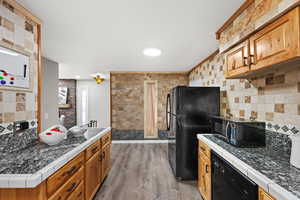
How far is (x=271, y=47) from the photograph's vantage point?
1.18m

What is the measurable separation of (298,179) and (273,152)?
22.7 inches

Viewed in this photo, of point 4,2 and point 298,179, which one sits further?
point 4,2

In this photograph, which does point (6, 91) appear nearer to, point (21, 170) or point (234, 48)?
point (21, 170)

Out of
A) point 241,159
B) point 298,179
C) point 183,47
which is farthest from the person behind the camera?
point 183,47

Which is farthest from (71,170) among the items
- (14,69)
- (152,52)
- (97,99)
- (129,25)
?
(97,99)

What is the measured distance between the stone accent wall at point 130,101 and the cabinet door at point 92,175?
9.03 ft

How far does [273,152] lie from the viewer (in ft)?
4.70

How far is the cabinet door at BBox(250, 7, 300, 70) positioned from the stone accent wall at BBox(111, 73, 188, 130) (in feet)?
12.0

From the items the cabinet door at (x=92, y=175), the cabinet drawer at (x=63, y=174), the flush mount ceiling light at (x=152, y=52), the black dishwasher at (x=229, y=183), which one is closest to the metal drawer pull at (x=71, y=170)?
the cabinet drawer at (x=63, y=174)

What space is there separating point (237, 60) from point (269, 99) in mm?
556

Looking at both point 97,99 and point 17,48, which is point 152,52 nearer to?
point 17,48

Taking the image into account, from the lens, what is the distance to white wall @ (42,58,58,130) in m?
3.22

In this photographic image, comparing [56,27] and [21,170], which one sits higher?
[56,27]

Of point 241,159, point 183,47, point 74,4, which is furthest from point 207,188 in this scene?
point 74,4
